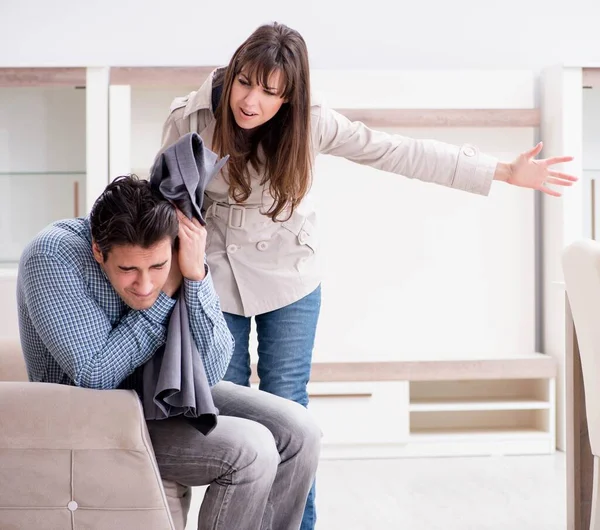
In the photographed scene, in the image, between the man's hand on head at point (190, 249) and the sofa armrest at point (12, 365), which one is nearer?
the man's hand on head at point (190, 249)

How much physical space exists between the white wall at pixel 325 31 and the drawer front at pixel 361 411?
1466 millimetres

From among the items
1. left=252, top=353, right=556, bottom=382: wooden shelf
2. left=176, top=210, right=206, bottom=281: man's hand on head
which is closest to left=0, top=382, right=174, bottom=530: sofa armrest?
left=176, top=210, right=206, bottom=281: man's hand on head

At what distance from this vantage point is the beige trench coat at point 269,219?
2.01 metres

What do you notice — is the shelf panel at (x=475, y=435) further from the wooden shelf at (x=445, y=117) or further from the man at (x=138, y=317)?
the man at (x=138, y=317)

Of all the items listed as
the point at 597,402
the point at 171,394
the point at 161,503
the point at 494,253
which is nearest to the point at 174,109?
the point at 171,394

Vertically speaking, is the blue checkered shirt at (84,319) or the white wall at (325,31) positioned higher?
the white wall at (325,31)

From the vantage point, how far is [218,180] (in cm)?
199

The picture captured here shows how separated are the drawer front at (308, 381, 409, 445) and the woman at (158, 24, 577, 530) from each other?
1.33m

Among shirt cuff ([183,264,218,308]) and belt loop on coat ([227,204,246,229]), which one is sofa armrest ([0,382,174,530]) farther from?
belt loop on coat ([227,204,246,229])

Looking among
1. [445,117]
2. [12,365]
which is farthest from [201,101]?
[445,117]

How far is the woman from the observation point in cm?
189

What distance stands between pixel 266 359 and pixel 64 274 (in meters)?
0.66

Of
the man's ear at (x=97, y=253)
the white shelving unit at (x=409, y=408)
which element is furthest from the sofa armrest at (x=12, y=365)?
the white shelving unit at (x=409, y=408)

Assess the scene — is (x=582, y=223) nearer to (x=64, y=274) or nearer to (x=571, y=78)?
(x=571, y=78)
